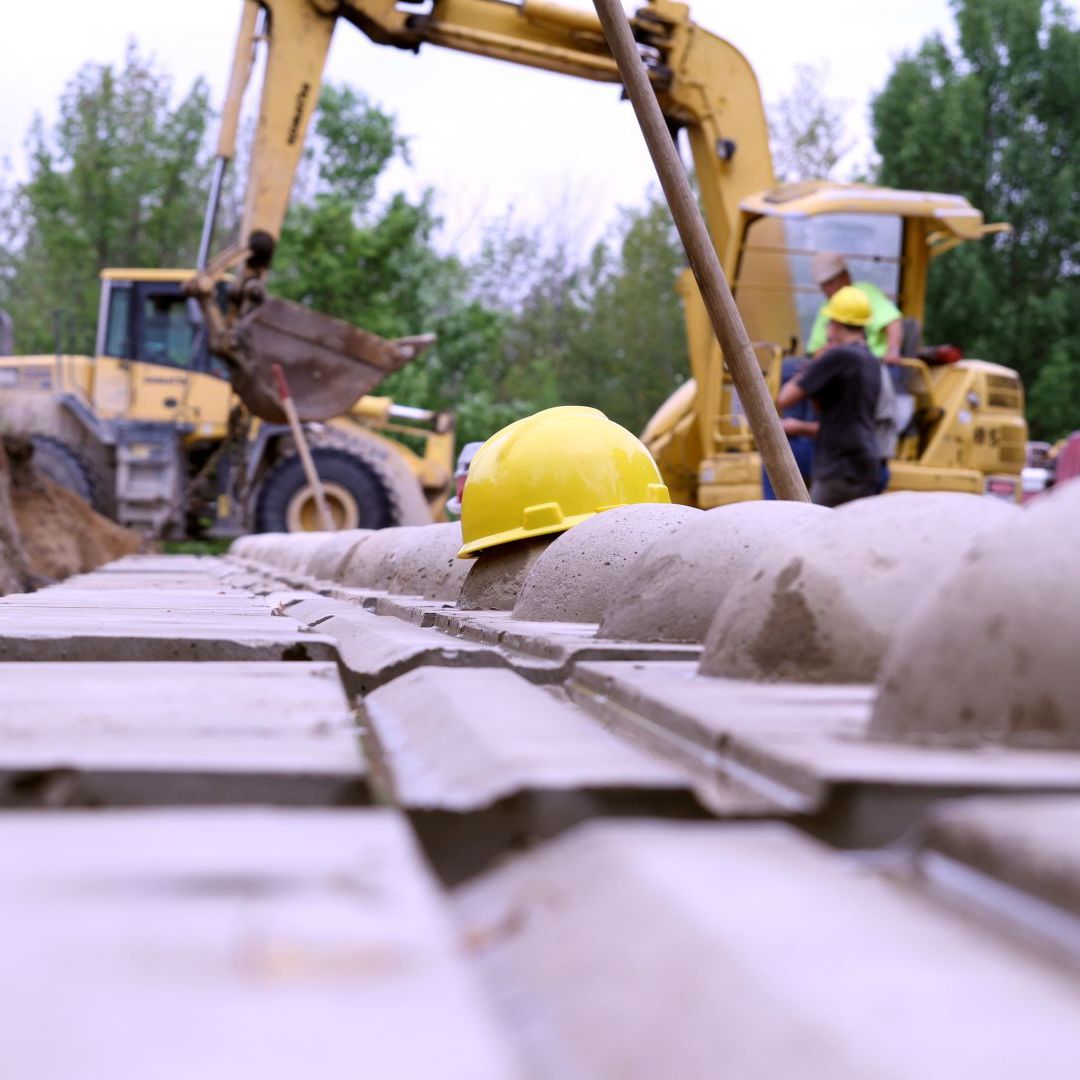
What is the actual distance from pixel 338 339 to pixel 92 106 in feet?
90.5

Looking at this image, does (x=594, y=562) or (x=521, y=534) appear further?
(x=521, y=534)

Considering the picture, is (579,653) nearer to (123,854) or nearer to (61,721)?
(61,721)

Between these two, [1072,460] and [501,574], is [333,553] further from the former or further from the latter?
[1072,460]

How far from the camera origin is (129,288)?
20.0 m

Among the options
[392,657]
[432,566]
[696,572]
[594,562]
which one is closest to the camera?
[392,657]

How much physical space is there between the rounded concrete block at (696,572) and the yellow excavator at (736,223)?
886cm

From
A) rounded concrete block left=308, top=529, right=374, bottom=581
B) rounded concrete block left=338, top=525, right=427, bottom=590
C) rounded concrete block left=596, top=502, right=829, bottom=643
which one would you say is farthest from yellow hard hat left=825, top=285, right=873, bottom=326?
rounded concrete block left=596, top=502, right=829, bottom=643

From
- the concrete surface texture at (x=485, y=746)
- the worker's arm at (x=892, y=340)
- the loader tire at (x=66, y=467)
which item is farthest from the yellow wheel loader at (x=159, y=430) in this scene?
the concrete surface texture at (x=485, y=746)

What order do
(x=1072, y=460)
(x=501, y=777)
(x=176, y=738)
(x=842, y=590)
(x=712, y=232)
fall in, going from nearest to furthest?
1. (x=501, y=777)
2. (x=176, y=738)
3. (x=842, y=590)
4. (x=1072, y=460)
5. (x=712, y=232)

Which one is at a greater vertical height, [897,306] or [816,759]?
[897,306]

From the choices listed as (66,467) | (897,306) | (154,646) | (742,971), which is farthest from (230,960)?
(66,467)

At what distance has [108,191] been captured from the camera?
131 ft

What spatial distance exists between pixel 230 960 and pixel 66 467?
1901cm

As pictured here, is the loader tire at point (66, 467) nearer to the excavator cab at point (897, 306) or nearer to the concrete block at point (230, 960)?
the excavator cab at point (897, 306)
